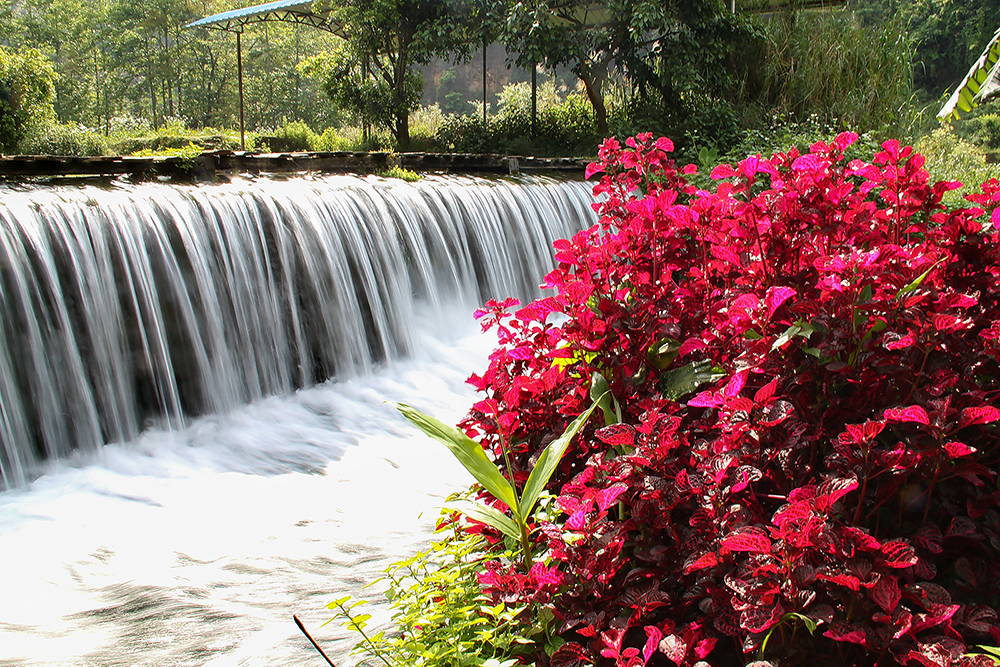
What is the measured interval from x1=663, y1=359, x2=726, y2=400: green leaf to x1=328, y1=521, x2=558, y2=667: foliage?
618 millimetres

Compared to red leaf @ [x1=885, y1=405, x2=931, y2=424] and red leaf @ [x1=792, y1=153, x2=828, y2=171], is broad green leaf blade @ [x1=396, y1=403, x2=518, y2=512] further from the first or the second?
red leaf @ [x1=792, y1=153, x2=828, y2=171]

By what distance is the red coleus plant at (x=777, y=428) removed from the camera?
145cm

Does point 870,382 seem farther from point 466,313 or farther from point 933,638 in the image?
point 466,313

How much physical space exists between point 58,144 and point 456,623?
823 inches

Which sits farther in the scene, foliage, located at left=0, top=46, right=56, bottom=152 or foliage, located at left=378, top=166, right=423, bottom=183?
foliage, located at left=0, top=46, right=56, bottom=152

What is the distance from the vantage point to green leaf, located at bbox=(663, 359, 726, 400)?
2.00 metres

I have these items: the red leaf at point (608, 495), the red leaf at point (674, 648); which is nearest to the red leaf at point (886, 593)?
the red leaf at point (674, 648)

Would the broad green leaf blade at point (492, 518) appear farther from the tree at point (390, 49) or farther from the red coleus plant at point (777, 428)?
the tree at point (390, 49)

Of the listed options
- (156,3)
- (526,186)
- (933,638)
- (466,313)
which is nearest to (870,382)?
(933,638)

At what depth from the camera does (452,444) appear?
1903mm

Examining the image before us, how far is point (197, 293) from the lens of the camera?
5949 millimetres

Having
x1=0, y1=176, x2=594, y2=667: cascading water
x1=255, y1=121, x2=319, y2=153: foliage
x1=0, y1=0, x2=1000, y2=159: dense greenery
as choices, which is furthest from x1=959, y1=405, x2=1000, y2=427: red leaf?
x1=255, y1=121, x2=319, y2=153: foliage

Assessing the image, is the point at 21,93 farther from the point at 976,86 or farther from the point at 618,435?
the point at 618,435

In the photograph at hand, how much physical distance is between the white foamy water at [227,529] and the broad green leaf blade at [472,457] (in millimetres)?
682
